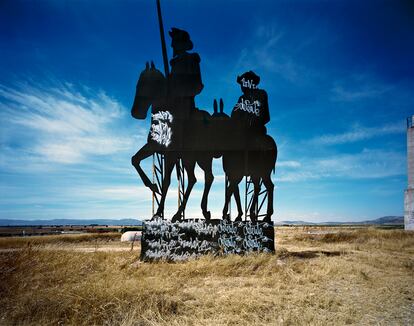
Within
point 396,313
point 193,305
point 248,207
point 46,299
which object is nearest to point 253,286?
point 193,305

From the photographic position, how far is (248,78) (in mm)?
12445

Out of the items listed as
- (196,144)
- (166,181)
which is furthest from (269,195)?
(166,181)

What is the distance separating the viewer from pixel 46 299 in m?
4.89

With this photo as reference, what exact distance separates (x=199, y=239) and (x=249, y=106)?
5.83 metres

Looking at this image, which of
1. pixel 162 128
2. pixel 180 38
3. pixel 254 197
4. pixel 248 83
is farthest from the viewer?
pixel 254 197

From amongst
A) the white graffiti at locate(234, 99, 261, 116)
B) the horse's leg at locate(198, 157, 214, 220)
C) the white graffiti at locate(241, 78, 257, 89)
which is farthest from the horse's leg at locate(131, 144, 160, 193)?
the white graffiti at locate(241, 78, 257, 89)

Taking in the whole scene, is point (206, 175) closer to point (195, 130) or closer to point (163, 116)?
point (195, 130)

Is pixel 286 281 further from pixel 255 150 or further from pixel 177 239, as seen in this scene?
pixel 255 150

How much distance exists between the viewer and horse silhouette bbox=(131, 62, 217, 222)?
36.8 ft

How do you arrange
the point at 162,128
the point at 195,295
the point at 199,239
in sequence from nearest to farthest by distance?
the point at 195,295 → the point at 199,239 → the point at 162,128

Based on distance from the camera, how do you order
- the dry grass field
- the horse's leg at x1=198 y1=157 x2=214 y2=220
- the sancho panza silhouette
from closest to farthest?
the dry grass field < the horse's leg at x1=198 y1=157 x2=214 y2=220 < the sancho panza silhouette

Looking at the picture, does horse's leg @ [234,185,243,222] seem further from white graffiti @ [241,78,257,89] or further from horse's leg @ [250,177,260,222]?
white graffiti @ [241,78,257,89]

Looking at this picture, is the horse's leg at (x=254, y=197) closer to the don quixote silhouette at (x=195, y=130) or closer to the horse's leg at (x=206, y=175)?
the don quixote silhouette at (x=195, y=130)

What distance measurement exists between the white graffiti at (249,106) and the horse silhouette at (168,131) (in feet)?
5.07
